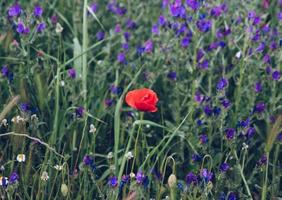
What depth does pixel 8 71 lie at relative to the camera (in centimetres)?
279

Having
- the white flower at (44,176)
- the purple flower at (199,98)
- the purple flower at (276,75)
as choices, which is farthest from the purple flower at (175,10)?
the white flower at (44,176)

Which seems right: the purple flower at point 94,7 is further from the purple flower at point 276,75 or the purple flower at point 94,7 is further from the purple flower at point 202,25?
the purple flower at point 276,75

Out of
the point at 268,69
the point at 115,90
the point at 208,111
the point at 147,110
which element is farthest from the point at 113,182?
the point at 268,69

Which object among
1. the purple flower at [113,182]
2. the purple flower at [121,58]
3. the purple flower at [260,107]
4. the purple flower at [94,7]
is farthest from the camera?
the purple flower at [94,7]

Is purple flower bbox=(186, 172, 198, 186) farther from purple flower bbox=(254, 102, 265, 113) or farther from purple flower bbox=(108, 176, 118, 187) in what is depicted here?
purple flower bbox=(254, 102, 265, 113)

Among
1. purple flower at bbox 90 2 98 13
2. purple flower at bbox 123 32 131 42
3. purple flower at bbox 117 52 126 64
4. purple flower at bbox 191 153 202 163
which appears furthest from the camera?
purple flower at bbox 90 2 98 13

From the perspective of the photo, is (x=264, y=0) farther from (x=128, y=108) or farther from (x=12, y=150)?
(x=12, y=150)

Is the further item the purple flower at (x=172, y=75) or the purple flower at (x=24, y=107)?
the purple flower at (x=172, y=75)

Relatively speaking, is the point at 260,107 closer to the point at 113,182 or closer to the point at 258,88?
the point at 258,88

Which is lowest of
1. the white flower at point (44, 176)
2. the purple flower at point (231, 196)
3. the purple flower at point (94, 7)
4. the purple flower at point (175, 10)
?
the purple flower at point (231, 196)

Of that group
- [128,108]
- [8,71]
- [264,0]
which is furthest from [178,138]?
[264,0]

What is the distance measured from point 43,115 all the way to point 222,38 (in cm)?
88

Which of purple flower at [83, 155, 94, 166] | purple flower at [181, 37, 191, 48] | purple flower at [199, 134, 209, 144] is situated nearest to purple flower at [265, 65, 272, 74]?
purple flower at [181, 37, 191, 48]

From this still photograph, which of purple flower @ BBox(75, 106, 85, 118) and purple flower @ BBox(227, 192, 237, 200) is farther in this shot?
purple flower @ BBox(75, 106, 85, 118)
